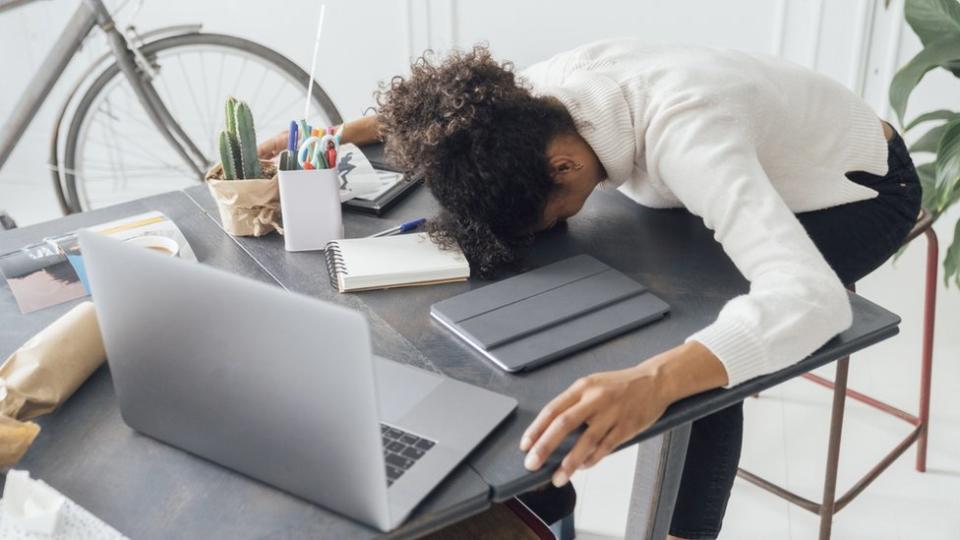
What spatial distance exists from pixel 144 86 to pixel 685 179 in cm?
160

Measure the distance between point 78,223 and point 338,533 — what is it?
0.82m

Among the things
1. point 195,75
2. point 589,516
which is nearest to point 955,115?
point 589,516

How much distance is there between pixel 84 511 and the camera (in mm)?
855

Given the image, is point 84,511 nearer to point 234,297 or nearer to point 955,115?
point 234,297

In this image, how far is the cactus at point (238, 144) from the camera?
1308mm

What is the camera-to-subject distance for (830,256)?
4.72ft

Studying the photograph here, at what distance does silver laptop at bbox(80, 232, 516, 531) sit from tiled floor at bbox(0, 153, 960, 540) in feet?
3.26

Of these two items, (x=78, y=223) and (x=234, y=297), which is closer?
(x=234, y=297)

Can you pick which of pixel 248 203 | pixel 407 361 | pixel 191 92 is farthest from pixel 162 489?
pixel 191 92

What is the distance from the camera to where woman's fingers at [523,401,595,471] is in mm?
897

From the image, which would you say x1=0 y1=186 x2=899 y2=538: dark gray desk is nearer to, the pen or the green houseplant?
the pen

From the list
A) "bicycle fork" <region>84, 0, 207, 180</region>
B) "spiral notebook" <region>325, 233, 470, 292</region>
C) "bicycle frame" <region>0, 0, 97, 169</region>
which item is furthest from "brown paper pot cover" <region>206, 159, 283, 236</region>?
"bicycle frame" <region>0, 0, 97, 169</region>

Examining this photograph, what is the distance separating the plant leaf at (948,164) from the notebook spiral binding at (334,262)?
1.20m

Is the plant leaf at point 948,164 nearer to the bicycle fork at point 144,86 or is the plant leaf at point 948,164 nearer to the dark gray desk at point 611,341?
the dark gray desk at point 611,341
